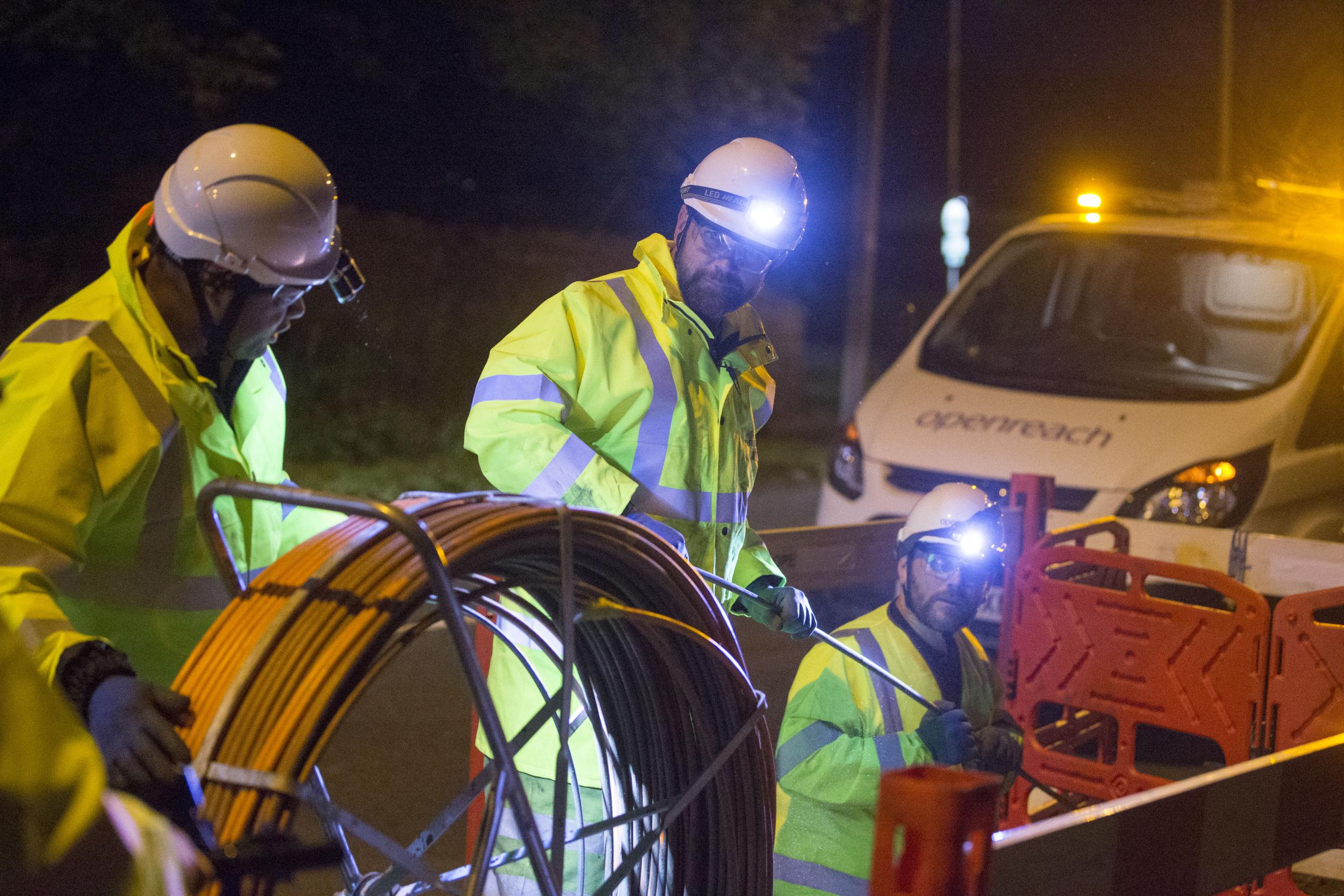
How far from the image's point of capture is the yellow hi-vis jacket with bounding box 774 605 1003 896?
135 inches

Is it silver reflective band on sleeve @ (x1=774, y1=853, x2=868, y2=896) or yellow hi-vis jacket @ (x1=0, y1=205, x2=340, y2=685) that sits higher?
yellow hi-vis jacket @ (x1=0, y1=205, x2=340, y2=685)

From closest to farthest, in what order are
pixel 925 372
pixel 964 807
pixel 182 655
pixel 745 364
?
pixel 964 807
pixel 182 655
pixel 745 364
pixel 925 372

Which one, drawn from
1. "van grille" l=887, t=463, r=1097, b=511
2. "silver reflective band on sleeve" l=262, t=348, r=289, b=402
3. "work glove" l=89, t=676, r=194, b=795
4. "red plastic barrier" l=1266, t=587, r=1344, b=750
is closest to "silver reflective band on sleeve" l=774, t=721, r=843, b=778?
"silver reflective band on sleeve" l=262, t=348, r=289, b=402

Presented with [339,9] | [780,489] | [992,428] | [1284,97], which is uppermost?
[339,9]

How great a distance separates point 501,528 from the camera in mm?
2461

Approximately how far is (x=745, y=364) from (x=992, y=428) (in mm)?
3447

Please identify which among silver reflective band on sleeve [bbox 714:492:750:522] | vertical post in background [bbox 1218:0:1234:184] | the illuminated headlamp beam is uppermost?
vertical post in background [bbox 1218:0:1234:184]

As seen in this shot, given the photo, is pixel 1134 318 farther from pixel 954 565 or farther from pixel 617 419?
pixel 617 419

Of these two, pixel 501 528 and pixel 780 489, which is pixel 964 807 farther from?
pixel 780 489

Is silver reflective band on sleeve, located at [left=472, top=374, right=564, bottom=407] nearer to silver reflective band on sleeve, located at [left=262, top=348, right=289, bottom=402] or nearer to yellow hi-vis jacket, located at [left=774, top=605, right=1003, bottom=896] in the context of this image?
silver reflective band on sleeve, located at [left=262, top=348, right=289, bottom=402]

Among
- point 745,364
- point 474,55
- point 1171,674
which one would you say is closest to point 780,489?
point 474,55

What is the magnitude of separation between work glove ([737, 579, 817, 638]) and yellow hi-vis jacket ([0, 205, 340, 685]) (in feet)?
3.90

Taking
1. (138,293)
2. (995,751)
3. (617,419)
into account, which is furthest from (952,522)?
(138,293)

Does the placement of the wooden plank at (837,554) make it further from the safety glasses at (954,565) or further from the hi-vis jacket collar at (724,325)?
the hi-vis jacket collar at (724,325)
